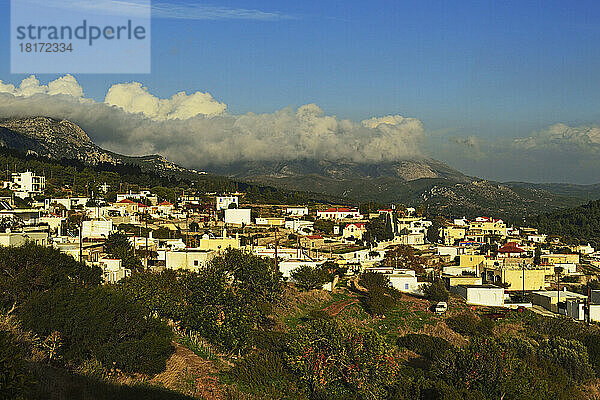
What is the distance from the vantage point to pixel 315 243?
51.4 metres

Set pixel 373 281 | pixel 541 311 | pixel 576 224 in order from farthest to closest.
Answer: pixel 576 224, pixel 541 311, pixel 373 281

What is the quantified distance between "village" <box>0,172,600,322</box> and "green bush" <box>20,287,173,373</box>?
10217 millimetres

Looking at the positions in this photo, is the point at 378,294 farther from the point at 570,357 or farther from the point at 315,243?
the point at 315,243

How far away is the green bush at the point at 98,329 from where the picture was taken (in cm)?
1522

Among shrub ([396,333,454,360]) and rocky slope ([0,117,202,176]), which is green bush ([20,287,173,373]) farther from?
rocky slope ([0,117,202,176])

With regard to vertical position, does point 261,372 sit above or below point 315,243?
below

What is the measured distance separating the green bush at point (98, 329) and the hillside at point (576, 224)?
8249 centimetres

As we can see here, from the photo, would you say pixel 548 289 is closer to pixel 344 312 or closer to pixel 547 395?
pixel 344 312

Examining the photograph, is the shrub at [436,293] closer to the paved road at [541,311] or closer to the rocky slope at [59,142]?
the paved road at [541,311]

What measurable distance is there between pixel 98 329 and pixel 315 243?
36335mm

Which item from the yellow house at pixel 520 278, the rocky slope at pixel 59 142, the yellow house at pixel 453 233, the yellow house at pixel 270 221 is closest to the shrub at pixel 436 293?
the yellow house at pixel 520 278

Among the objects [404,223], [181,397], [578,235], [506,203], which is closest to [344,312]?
[181,397]

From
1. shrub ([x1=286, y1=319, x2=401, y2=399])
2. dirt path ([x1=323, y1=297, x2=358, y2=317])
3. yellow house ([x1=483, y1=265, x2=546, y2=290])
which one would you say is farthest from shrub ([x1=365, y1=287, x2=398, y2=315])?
yellow house ([x1=483, y1=265, x2=546, y2=290])

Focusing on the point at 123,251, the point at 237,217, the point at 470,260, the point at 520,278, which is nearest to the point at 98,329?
the point at 123,251
